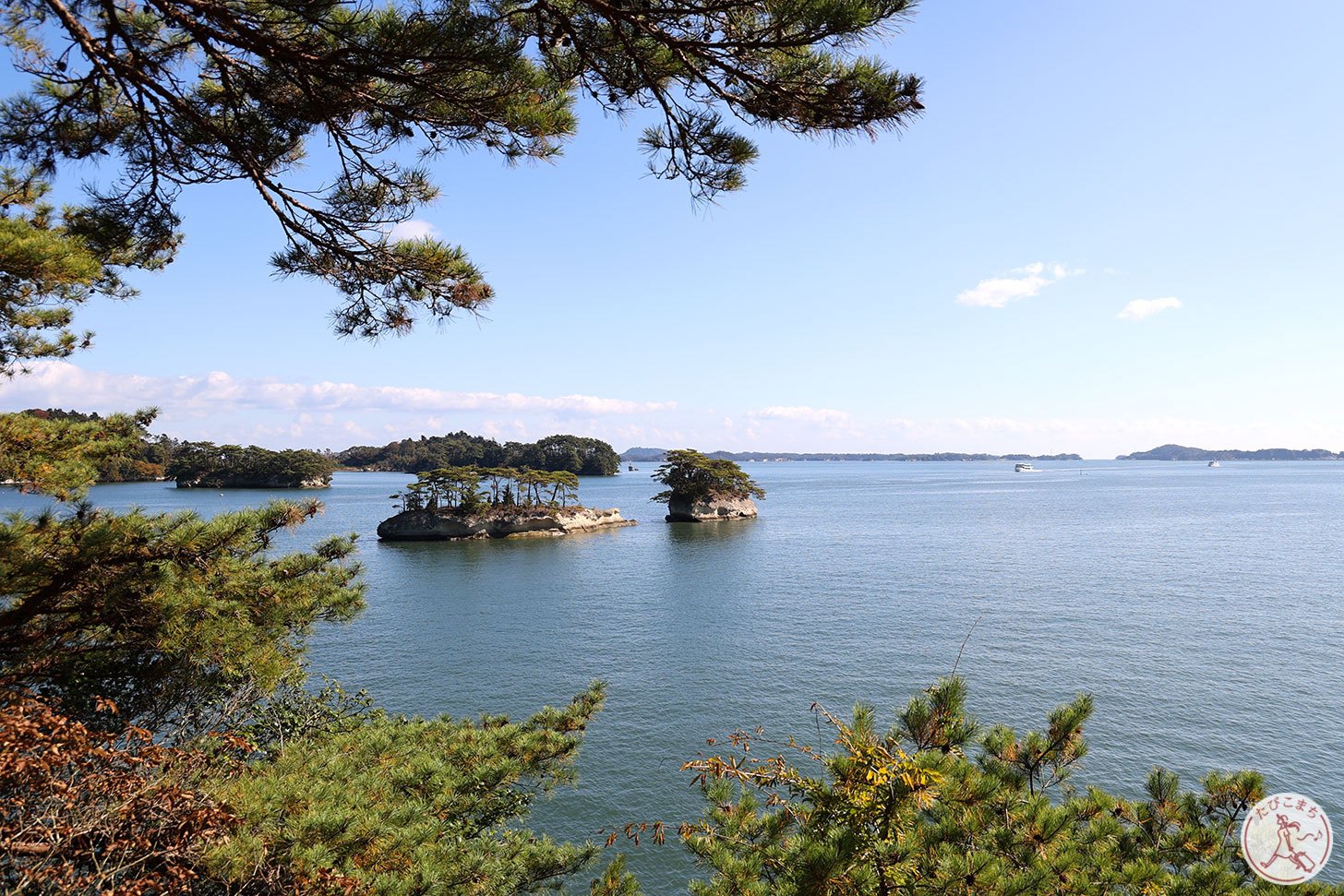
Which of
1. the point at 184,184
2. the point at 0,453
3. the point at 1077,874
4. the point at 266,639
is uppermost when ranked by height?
the point at 184,184

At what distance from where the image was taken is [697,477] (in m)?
62.0

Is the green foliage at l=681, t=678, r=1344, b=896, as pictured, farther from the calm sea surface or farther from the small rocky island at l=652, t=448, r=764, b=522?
the small rocky island at l=652, t=448, r=764, b=522

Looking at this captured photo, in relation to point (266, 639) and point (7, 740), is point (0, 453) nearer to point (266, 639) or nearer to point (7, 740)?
point (266, 639)

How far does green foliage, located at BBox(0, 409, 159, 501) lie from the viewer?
275 inches

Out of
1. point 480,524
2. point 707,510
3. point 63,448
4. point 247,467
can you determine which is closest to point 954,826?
point 63,448

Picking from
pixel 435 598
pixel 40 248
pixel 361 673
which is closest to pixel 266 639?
pixel 40 248

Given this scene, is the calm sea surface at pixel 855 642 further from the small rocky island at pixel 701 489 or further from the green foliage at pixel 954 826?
the small rocky island at pixel 701 489

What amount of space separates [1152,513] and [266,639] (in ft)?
234

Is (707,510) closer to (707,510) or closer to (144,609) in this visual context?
(707,510)

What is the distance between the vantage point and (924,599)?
2697 centimetres

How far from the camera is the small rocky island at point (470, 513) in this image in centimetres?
4866

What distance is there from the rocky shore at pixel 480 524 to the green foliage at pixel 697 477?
11391 mm

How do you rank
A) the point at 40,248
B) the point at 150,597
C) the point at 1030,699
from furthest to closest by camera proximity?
1. the point at 1030,699
2. the point at 150,597
3. the point at 40,248

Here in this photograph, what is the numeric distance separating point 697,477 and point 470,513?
21.4 metres
